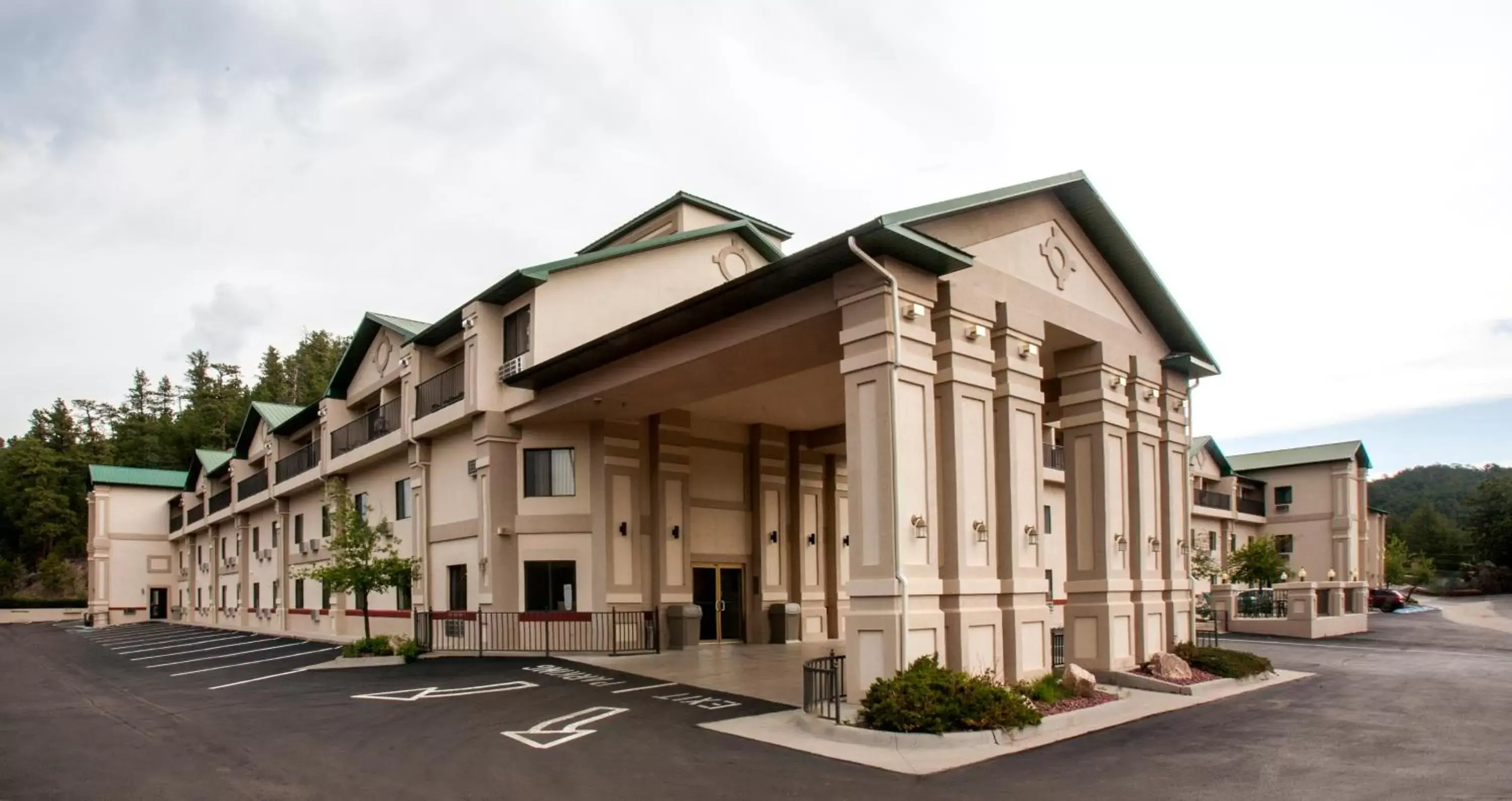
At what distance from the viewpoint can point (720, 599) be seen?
1005 inches

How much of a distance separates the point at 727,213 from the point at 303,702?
16.9 metres

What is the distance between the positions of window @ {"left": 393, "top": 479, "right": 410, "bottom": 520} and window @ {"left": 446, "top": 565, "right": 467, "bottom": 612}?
351 cm

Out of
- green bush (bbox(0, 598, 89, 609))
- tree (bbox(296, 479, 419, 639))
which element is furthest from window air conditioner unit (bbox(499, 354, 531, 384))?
green bush (bbox(0, 598, 89, 609))

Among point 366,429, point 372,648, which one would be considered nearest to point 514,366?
point 372,648

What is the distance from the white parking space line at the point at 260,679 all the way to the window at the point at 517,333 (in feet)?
26.1

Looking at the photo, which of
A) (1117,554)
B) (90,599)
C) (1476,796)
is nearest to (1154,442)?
(1117,554)

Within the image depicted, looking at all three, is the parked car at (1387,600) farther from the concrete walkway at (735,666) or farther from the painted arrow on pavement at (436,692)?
the painted arrow on pavement at (436,692)

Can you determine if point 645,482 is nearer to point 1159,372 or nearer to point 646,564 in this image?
point 646,564

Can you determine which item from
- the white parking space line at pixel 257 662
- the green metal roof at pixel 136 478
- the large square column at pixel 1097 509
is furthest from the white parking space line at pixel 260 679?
the green metal roof at pixel 136 478

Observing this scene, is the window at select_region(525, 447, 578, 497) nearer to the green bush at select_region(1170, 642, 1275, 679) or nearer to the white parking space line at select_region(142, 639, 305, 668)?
the white parking space line at select_region(142, 639, 305, 668)

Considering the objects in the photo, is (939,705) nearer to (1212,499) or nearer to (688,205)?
(688,205)

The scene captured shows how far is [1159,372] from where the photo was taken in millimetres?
19562

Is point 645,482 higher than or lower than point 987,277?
lower

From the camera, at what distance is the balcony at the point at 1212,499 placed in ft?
160
